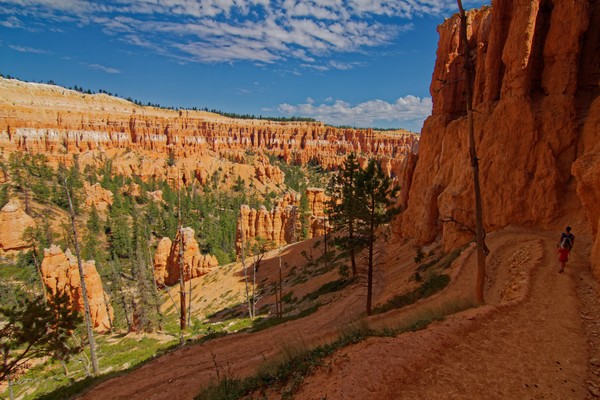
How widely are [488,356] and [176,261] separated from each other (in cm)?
5268

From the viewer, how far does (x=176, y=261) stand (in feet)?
172

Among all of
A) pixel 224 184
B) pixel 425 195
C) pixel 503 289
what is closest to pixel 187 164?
pixel 224 184

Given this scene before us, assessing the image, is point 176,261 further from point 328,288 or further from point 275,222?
point 328,288

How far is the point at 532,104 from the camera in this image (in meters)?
16.6

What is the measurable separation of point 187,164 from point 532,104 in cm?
13227

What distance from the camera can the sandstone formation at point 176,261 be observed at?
168ft

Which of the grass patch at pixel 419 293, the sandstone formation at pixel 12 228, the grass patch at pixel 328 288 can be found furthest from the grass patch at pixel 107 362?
the sandstone formation at pixel 12 228

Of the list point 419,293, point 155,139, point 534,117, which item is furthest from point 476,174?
point 155,139

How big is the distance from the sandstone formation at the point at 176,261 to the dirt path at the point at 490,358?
4813 cm

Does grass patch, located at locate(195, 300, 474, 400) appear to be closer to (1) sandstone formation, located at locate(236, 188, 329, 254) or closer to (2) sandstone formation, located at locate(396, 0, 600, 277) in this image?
(2) sandstone formation, located at locate(396, 0, 600, 277)

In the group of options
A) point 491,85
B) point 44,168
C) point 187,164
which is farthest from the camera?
point 187,164

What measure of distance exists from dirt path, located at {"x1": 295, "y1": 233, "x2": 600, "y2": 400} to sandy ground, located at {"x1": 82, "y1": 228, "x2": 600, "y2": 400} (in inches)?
0.7

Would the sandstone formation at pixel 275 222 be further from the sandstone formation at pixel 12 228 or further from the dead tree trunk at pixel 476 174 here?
the dead tree trunk at pixel 476 174

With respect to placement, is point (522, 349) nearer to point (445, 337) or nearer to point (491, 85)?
point (445, 337)
